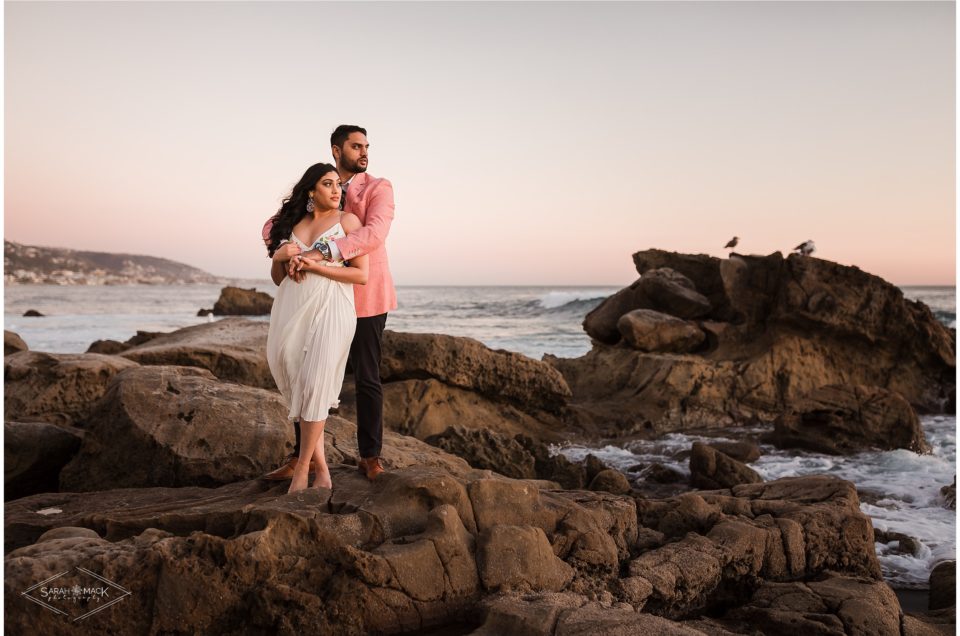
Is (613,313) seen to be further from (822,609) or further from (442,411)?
(822,609)

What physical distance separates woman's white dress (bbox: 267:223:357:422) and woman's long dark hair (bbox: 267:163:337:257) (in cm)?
16

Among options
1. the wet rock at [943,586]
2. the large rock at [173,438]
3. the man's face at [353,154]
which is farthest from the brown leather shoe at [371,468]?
the wet rock at [943,586]

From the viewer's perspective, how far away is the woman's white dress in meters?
3.86

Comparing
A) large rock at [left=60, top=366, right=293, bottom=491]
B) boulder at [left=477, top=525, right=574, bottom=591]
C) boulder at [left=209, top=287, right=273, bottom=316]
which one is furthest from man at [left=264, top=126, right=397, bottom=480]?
boulder at [left=209, top=287, right=273, bottom=316]

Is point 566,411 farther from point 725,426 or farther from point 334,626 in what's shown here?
point 334,626

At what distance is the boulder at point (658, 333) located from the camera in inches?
482

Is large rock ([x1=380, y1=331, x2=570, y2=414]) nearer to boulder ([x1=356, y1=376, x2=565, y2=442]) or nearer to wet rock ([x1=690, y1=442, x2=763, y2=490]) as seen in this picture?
boulder ([x1=356, y1=376, x2=565, y2=442])

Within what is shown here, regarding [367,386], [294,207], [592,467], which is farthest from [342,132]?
[592,467]

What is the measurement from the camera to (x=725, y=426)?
10836 mm

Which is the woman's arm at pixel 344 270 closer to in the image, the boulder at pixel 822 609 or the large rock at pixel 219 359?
the boulder at pixel 822 609

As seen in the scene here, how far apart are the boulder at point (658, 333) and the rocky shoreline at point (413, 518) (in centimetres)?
294

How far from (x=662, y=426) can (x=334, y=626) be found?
8.33 meters

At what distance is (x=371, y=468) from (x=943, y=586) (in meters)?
4.05

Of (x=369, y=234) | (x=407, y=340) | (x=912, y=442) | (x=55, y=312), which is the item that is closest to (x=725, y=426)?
(x=912, y=442)
